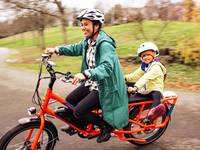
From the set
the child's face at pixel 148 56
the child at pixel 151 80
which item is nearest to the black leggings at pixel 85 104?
the child at pixel 151 80

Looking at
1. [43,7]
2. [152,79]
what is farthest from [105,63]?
[43,7]

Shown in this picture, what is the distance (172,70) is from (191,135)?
5.02 m

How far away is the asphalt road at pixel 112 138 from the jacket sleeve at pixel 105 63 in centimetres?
136

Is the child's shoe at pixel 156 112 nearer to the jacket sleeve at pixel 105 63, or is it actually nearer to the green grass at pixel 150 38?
the jacket sleeve at pixel 105 63

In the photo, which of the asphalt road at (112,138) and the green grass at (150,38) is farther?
the green grass at (150,38)

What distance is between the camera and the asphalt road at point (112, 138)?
4.68 m

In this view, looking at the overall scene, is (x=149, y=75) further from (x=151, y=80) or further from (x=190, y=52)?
(x=190, y=52)

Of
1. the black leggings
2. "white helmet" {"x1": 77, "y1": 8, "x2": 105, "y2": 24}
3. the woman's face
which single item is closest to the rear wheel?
the black leggings

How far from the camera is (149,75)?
14.2 ft

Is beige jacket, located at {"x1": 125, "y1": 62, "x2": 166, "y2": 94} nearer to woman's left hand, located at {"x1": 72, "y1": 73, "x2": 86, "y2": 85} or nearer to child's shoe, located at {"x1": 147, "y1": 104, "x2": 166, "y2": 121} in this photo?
child's shoe, located at {"x1": 147, "y1": 104, "x2": 166, "y2": 121}

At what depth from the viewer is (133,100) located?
14.2ft

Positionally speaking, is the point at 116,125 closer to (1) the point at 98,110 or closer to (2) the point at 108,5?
(1) the point at 98,110

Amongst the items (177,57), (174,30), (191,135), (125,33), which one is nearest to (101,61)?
(191,135)

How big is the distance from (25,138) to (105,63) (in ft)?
4.04
